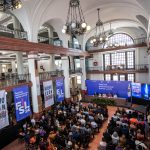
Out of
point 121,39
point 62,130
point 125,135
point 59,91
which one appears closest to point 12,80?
point 59,91

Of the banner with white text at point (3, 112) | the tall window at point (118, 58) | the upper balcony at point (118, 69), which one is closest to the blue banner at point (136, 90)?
the upper balcony at point (118, 69)

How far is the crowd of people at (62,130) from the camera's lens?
7.85 m

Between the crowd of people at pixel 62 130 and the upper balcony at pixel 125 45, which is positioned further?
the upper balcony at pixel 125 45

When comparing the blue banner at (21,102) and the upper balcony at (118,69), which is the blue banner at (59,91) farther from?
the upper balcony at (118,69)

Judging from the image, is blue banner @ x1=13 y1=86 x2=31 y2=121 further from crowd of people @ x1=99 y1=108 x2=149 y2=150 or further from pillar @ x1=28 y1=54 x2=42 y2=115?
crowd of people @ x1=99 y1=108 x2=149 y2=150

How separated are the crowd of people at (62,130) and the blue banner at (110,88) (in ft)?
16.5

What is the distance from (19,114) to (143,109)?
8.95 meters

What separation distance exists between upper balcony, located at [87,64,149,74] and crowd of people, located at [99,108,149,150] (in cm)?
844

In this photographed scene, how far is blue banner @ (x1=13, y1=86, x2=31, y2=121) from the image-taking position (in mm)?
9830

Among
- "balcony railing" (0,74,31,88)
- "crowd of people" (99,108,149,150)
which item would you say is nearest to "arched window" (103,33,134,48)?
"crowd of people" (99,108,149,150)

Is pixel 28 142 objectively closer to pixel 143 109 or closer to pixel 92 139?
pixel 92 139

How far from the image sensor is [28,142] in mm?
8453

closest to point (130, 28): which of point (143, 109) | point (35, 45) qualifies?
point (143, 109)

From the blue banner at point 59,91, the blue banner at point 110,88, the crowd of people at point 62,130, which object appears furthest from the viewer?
the blue banner at point 110,88
